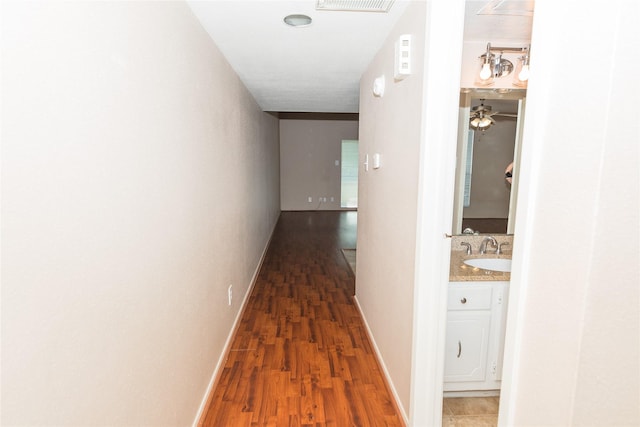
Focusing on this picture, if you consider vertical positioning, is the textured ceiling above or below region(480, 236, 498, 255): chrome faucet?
above

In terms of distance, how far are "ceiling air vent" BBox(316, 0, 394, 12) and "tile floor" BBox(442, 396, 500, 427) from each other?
→ 7.18 feet

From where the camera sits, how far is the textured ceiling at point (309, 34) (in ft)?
5.76

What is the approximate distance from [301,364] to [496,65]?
2310 millimetres

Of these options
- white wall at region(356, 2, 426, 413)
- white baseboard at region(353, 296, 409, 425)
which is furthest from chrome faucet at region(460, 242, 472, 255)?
white baseboard at region(353, 296, 409, 425)

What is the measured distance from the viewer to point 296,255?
530 centimetres

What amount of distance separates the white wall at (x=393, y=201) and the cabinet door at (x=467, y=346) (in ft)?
0.97

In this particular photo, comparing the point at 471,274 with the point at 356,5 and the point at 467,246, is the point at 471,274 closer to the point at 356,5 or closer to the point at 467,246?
the point at 467,246

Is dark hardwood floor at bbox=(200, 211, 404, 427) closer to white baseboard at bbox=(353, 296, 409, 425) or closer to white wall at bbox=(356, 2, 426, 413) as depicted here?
white baseboard at bbox=(353, 296, 409, 425)

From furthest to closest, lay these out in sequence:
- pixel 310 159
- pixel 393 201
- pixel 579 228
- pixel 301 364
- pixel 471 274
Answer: pixel 310 159
pixel 301 364
pixel 393 201
pixel 471 274
pixel 579 228

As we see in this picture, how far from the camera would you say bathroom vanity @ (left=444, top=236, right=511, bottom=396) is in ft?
6.36

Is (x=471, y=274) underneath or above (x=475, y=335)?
above

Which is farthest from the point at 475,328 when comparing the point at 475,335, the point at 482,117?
the point at 482,117

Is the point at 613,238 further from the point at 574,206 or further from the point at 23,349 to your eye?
the point at 23,349

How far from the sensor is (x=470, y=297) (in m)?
1.95
